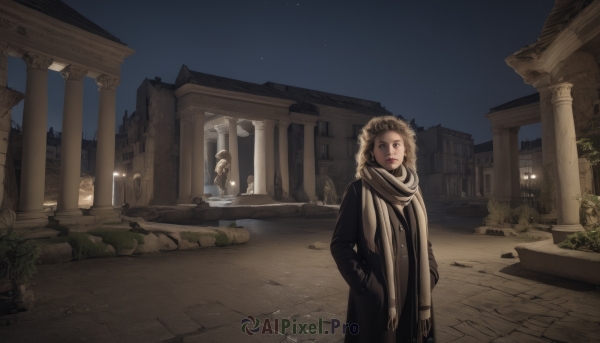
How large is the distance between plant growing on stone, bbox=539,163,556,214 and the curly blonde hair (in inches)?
415

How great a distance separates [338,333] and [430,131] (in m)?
42.0

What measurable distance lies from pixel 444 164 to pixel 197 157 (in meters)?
30.9

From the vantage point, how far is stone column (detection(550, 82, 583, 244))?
22.2 ft

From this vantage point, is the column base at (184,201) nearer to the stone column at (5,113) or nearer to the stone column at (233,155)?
the stone column at (233,155)

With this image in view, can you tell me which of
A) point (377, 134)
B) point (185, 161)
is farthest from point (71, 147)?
point (377, 134)

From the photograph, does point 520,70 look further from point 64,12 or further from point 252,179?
point 252,179

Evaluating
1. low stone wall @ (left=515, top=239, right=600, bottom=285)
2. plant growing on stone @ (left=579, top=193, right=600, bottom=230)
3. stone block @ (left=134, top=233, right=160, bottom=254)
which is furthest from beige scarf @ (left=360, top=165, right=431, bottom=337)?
stone block @ (left=134, top=233, right=160, bottom=254)

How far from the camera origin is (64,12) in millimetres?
10664

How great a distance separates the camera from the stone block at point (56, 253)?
673 centimetres

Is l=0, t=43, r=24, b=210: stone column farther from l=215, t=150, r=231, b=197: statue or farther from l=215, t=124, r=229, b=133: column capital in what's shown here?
l=215, t=124, r=229, b=133: column capital

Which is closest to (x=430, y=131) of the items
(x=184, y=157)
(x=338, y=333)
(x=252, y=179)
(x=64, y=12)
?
(x=252, y=179)

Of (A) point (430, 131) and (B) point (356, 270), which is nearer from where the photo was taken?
(B) point (356, 270)

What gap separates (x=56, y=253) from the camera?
686 centimetres

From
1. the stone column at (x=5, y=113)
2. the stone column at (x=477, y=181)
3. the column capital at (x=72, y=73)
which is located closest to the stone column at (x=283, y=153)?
the column capital at (x=72, y=73)
